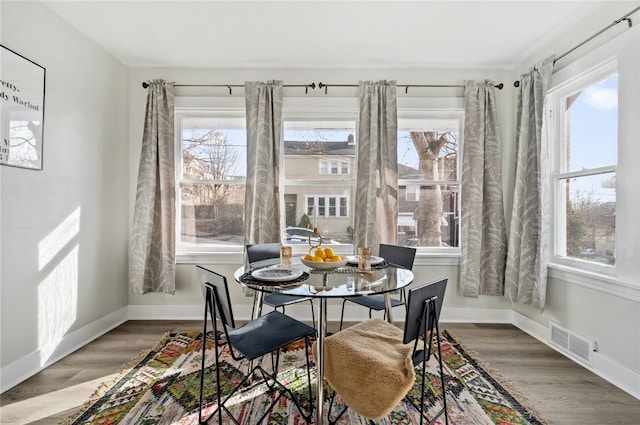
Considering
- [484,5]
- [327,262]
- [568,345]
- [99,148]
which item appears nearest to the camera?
[327,262]

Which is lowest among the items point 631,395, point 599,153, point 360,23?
point 631,395

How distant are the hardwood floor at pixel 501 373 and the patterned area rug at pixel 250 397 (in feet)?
0.49

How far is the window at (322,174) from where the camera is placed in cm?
336

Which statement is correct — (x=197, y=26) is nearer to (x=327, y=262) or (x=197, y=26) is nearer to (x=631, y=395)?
(x=327, y=262)

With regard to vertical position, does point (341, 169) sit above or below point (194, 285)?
above

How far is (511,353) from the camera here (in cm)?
260

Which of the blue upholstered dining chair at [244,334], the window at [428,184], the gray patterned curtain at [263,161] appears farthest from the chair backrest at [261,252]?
the window at [428,184]

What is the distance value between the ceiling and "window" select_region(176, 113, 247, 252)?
68 centimetres

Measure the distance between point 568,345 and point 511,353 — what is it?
0.43 meters

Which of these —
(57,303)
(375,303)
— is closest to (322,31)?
(375,303)

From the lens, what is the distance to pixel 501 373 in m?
2.28

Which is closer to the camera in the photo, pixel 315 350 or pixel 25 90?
pixel 315 350

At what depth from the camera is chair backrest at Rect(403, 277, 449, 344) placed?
138 cm

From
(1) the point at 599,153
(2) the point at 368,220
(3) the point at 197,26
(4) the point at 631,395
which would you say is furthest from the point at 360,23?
(4) the point at 631,395
